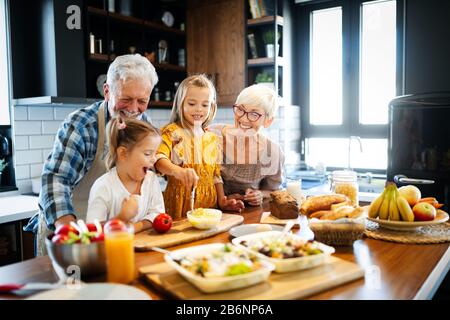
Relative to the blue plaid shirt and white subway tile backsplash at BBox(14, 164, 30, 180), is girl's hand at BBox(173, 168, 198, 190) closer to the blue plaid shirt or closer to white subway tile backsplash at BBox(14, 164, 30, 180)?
the blue plaid shirt

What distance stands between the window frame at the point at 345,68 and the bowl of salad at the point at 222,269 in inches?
137

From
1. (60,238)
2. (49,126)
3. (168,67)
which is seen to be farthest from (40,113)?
(60,238)

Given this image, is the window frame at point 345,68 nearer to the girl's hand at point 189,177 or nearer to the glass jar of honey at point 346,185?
the glass jar of honey at point 346,185

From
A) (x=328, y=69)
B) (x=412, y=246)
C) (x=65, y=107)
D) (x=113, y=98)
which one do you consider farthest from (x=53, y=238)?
(x=328, y=69)

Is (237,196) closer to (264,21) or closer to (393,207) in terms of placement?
(393,207)

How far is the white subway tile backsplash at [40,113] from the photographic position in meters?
3.26

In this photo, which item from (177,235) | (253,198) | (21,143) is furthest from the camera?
(21,143)

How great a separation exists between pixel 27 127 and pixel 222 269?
2.67m

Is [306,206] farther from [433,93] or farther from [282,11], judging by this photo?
[282,11]

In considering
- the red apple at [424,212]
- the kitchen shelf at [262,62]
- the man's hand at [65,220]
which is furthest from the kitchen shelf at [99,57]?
the red apple at [424,212]

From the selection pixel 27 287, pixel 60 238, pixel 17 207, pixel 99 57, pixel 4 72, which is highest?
pixel 99 57

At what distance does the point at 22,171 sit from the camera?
128 inches

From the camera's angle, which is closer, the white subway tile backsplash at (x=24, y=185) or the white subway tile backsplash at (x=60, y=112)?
the white subway tile backsplash at (x=24, y=185)

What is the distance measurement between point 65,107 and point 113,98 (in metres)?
1.80
